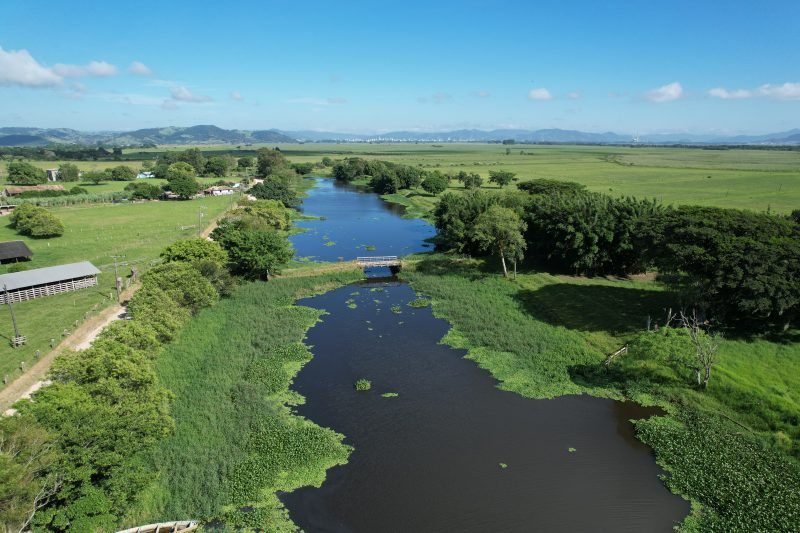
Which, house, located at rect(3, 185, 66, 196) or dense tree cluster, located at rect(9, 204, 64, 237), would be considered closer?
dense tree cluster, located at rect(9, 204, 64, 237)

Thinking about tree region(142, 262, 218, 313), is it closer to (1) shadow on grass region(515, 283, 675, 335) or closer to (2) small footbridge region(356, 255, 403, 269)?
(2) small footbridge region(356, 255, 403, 269)

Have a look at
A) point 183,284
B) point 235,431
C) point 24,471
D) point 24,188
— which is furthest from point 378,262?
point 24,188

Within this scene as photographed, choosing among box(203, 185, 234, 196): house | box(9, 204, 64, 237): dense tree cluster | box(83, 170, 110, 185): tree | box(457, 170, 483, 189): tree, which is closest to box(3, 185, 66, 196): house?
box(83, 170, 110, 185): tree

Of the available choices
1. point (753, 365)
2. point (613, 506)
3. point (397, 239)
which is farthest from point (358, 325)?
point (397, 239)

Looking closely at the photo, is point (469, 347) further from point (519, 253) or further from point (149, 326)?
point (149, 326)

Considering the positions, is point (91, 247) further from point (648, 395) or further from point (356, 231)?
point (648, 395)
